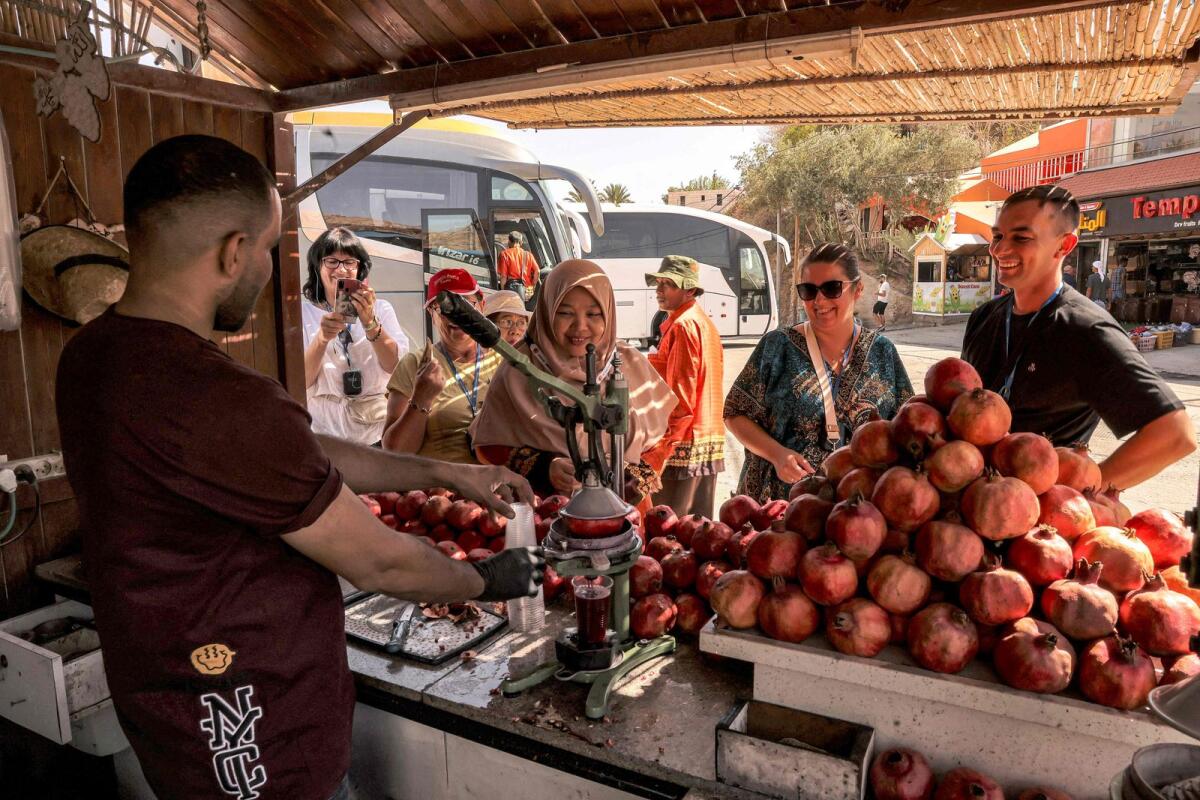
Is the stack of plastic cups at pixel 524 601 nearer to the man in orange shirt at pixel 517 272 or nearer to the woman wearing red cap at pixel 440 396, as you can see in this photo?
the woman wearing red cap at pixel 440 396

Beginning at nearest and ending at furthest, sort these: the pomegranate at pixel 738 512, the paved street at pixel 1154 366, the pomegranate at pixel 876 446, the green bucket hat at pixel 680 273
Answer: the pomegranate at pixel 876 446
the pomegranate at pixel 738 512
the green bucket hat at pixel 680 273
the paved street at pixel 1154 366

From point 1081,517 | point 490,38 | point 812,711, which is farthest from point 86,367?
point 490,38

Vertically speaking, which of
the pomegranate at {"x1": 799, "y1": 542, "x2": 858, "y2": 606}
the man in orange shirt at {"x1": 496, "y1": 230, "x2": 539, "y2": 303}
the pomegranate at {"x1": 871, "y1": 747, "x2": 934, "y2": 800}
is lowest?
the pomegranate at {"x1": 871, "y1": 747, "x2": 934, "y2": 800}

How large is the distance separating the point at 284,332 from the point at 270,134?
3.21 feet

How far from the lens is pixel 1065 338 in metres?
2.67

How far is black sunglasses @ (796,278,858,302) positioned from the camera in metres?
3.18

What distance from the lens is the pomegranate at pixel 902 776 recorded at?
56.9 inches

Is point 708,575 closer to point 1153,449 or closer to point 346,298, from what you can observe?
point 1153,449

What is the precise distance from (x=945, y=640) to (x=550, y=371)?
1914 mm

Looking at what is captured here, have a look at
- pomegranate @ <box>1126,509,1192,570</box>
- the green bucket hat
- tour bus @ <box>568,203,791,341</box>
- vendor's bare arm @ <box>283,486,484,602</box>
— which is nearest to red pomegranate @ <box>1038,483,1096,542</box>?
pomegranate @ <box>1126,509,1192,570</box>

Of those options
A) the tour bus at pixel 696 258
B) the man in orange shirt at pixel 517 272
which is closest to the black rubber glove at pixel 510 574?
the man in orange shirt at pixel 517 272

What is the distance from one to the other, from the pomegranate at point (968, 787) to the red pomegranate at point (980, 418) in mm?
658

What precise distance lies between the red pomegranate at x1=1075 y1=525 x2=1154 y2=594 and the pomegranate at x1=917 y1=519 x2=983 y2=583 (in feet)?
0.77

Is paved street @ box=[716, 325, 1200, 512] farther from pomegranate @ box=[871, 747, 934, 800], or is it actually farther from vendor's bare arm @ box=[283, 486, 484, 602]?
vendor's bare arm @ box=[283, 486, 484, 602]
